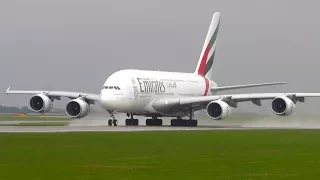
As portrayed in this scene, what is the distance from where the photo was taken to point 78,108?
6731 cm

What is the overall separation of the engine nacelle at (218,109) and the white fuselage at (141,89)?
6.17 meters

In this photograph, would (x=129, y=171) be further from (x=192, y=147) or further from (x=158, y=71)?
(x=158, y=71)

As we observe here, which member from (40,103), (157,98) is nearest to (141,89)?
(157,98)

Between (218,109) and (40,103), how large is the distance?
638 inches

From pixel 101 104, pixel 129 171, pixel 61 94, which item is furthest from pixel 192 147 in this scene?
pixel 61 94

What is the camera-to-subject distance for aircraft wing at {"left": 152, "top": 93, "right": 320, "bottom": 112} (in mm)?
64000

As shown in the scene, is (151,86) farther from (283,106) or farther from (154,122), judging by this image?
(283,106)

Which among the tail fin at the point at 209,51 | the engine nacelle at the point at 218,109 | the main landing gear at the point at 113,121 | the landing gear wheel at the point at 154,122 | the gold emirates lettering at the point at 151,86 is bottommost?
the landing gear wheel at the point at 154,122

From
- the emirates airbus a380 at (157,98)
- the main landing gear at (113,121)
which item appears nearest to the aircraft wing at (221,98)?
the emirates airbus a380 at (157,98)

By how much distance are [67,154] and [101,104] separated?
35.9 meters

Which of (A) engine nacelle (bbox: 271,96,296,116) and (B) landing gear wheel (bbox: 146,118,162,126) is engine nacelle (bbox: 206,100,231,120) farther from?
(B) landing gear wheel (bbox: 146,118,162,126)

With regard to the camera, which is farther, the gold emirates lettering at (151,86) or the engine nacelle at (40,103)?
the engine nacelle at (40,103)

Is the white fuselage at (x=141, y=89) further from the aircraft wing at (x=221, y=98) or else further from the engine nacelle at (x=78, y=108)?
the engine nacelle at (x=78, y=108)

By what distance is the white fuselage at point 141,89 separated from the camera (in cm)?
6471
